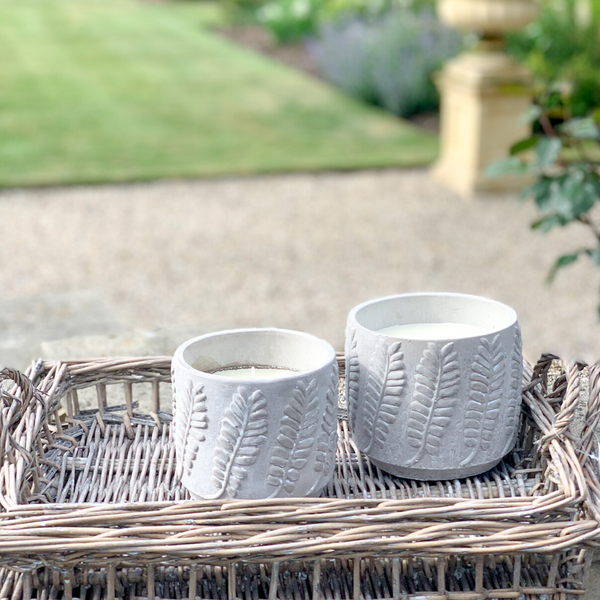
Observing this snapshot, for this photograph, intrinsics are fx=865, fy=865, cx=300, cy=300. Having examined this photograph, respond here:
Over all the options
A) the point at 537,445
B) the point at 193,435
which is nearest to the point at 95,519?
the point at 193,435

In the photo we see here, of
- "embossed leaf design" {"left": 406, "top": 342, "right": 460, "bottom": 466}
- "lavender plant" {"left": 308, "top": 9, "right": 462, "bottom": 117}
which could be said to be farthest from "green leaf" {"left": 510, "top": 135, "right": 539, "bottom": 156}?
"lavender plant" {"left": 308, "top": 9, "right": 462, "bottom": 117}

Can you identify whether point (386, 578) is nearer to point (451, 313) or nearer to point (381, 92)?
point (451, 313)

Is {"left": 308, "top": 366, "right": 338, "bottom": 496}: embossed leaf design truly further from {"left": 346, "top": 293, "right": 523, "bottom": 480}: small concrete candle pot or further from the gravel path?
the gravel path

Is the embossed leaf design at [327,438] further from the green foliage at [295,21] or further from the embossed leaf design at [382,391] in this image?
the green foliage at [295,21]

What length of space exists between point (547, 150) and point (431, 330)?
1309mm

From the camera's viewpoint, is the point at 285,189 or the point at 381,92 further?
the point at 381,92

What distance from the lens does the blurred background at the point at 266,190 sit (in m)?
3.51

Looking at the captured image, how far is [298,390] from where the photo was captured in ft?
2.65

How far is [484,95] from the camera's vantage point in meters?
4.93

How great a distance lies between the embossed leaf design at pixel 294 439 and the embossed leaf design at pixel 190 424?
0.07 meters

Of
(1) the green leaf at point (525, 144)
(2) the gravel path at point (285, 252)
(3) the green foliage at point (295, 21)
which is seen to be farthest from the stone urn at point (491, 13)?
(3) the green foliage at point (295, 21)

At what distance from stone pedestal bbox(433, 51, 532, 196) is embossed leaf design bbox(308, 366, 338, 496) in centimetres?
430

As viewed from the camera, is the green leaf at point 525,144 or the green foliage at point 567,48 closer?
the green leaf at point 525,144

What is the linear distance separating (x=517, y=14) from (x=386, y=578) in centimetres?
447
